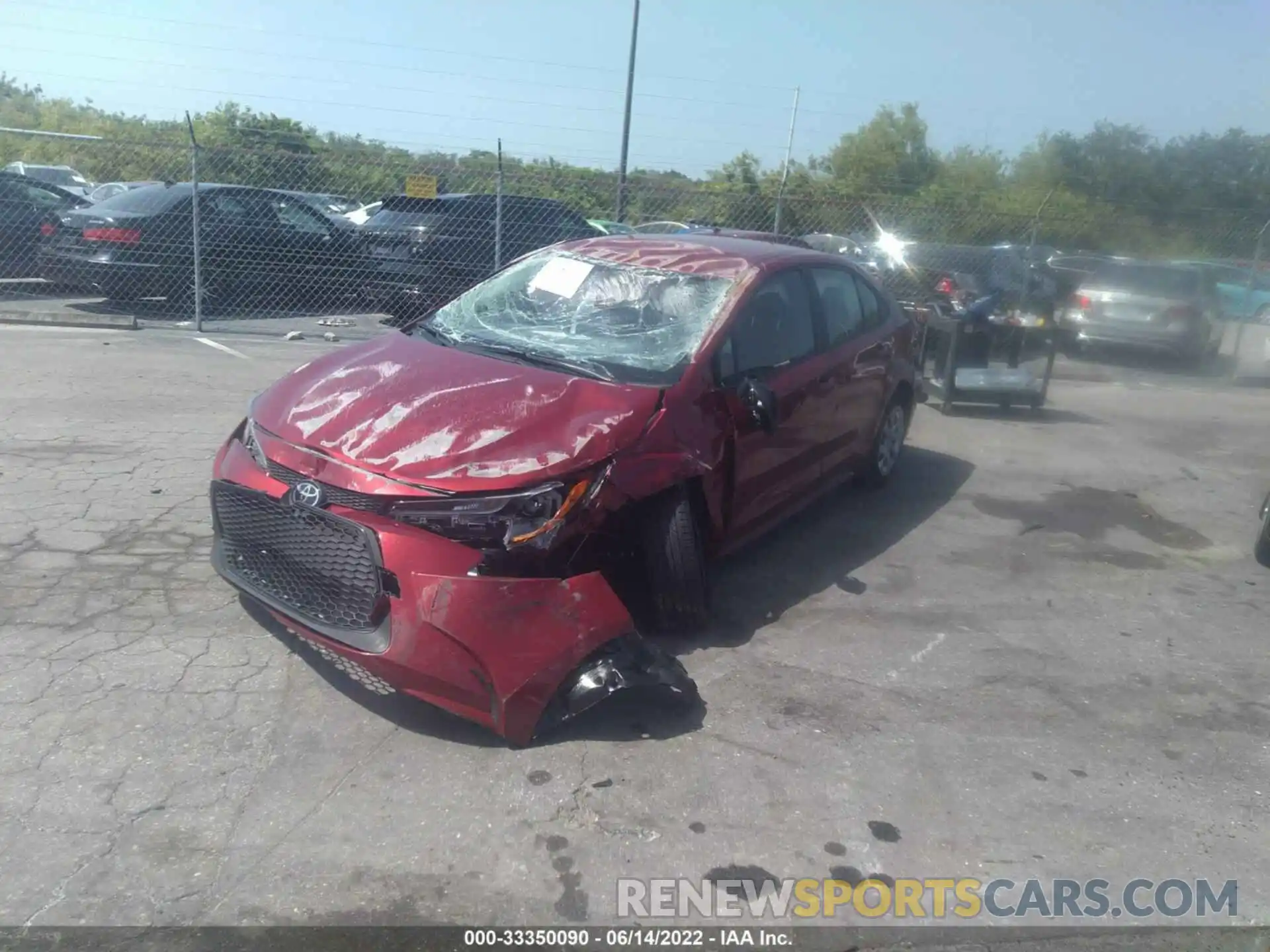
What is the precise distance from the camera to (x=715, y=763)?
386 centimetres

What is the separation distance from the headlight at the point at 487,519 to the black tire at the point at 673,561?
0.67 m

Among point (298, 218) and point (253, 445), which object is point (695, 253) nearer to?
point (253, 445)

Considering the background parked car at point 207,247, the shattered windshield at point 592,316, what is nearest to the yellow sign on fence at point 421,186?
the background parked car at point 207,247

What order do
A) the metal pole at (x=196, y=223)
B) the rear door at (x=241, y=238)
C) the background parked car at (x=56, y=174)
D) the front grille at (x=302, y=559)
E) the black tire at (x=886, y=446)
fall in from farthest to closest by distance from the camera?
the background parked car at (x=56, y=174) → the rear door at (x=241, y=238) → the metal pole at (x=196, y=223) → the black tire at (x=886, y=446) → the front grille at (x=302, y=559)

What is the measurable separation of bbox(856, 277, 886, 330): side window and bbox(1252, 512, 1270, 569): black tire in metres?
2.54

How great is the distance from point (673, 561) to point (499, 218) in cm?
Answer: 833

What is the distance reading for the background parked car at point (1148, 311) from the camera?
14.4m

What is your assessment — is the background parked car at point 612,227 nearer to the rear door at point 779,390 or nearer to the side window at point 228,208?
the side window at point 228,208

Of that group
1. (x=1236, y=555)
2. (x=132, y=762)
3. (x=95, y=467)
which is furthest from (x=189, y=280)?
(x=1236, y=555)

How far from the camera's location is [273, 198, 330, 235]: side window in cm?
1274

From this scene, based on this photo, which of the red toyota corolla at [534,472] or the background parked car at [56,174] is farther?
the background parked car at [56,174]

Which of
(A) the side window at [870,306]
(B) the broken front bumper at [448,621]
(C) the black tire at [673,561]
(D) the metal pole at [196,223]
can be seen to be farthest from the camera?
(D) the metal pole at [196,223]

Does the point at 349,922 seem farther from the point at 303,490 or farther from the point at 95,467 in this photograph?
the point at 95,467

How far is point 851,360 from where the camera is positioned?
6.35 metres
